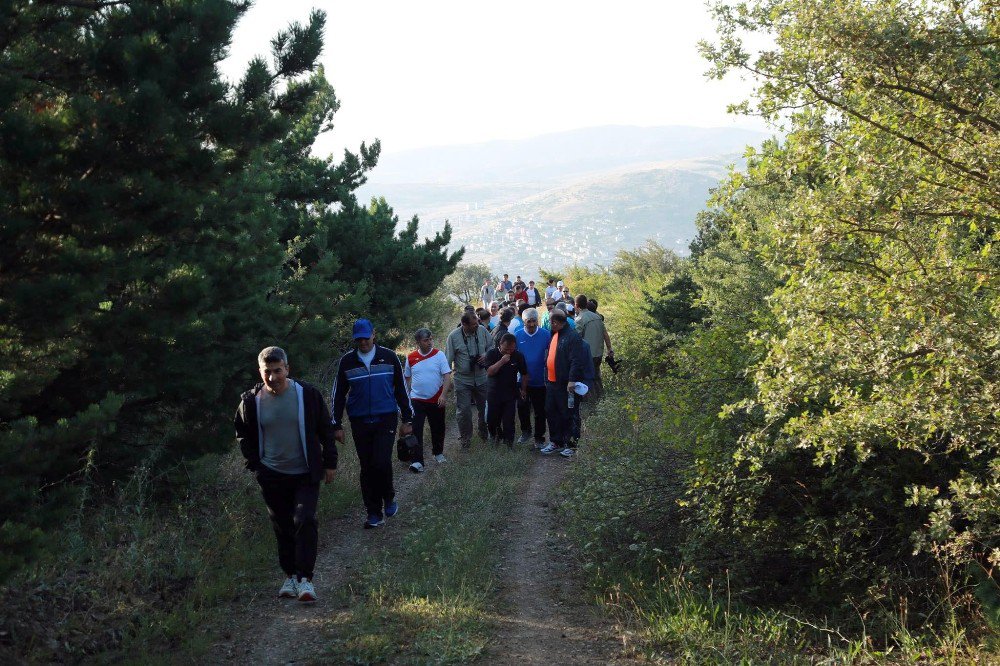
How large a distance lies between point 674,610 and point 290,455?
10.2 feet

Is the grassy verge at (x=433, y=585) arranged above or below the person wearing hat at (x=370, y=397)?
below

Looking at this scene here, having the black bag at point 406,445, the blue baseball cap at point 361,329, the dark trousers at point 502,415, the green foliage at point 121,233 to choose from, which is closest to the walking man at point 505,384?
the dark trousers at point 502,415

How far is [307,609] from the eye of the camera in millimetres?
6980

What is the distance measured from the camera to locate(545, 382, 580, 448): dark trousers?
12.8 meters

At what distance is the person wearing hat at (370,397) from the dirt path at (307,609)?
1.25 feet

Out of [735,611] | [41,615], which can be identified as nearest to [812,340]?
[735,611]

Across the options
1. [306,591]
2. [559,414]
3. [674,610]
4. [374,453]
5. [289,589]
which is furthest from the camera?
[559,414]

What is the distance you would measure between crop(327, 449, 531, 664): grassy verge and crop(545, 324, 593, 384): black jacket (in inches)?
90.2

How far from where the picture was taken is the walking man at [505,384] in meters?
12.8

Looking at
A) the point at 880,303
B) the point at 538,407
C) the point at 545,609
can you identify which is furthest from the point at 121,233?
the point at 538,407

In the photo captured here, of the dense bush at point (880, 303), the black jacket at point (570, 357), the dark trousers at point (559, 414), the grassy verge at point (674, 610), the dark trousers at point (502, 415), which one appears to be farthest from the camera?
the dark trousers at point (502, 415)

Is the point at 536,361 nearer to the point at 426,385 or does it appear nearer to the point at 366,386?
the point at 426,385

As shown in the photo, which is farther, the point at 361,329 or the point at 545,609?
the point at 361,329

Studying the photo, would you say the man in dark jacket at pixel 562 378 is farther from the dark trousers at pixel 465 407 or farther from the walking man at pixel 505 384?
the dark trousers at pixel 465 407
